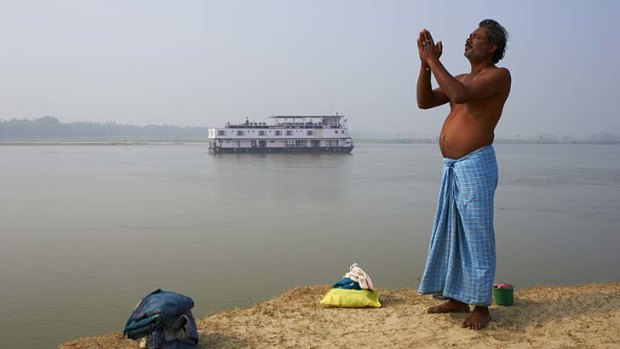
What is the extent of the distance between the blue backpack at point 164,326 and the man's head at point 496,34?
2.44 metres

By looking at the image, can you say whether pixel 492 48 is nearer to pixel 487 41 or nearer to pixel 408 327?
pixel 487 41

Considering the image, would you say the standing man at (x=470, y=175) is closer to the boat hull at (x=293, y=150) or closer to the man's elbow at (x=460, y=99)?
the man's elbow at (x=460, y=99)

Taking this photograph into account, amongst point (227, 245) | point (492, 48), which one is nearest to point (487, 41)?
point (492, 48)

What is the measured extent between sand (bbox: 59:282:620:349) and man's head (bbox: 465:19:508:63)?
1.65 m

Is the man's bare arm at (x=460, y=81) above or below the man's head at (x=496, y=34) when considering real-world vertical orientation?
below

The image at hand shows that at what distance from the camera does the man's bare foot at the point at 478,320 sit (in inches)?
138

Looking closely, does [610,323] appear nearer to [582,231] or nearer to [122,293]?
[122,293]

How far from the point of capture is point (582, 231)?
11250 mm

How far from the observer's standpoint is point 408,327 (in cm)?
363

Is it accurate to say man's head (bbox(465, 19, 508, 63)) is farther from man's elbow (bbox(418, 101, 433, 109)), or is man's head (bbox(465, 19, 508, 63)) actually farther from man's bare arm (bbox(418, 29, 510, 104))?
man's elbow (bbox(418, 101, 433, 109))

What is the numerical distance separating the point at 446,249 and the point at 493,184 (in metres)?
0.51

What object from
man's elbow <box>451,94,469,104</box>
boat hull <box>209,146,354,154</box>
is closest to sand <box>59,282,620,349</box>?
man's elbow <box>451,94,469,104</box>

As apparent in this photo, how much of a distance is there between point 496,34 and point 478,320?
174 centimetres

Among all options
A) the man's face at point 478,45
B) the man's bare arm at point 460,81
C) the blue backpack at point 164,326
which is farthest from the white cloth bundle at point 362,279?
the man's face at point 478,45
